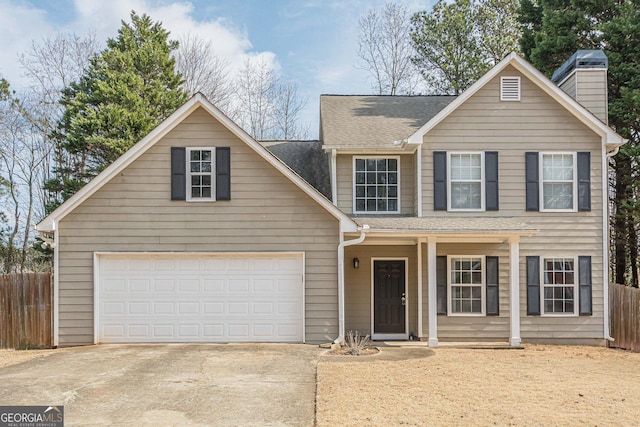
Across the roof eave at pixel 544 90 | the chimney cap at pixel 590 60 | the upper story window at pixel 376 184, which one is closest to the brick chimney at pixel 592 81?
the chimney cap at pixel 590 60

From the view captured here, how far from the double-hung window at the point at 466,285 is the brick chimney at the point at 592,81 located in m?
5.00

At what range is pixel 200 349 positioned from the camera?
1113 centimetres

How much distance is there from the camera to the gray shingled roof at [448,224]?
37.5ft

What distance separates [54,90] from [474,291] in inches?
931

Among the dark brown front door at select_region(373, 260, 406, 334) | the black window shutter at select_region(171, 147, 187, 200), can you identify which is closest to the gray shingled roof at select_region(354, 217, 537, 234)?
the dark brown front door at select_region(373, 260, 406, 334)

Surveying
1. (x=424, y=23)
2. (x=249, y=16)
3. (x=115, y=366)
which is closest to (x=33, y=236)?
(x=249, y=16)

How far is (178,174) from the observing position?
11852mm

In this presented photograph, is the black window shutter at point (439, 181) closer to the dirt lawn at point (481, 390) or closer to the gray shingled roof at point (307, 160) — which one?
the gray shingled roof at point (307, 160)

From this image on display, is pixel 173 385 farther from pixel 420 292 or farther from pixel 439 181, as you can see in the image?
pixel 439 181

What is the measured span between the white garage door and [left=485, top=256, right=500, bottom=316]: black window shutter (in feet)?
14.9

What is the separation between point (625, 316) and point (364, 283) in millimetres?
6288

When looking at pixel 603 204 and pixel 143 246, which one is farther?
pixel 603 204

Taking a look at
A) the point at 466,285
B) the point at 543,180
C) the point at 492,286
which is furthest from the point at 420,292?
the point at 543,180

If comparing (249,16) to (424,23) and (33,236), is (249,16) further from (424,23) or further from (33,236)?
(33,236)
